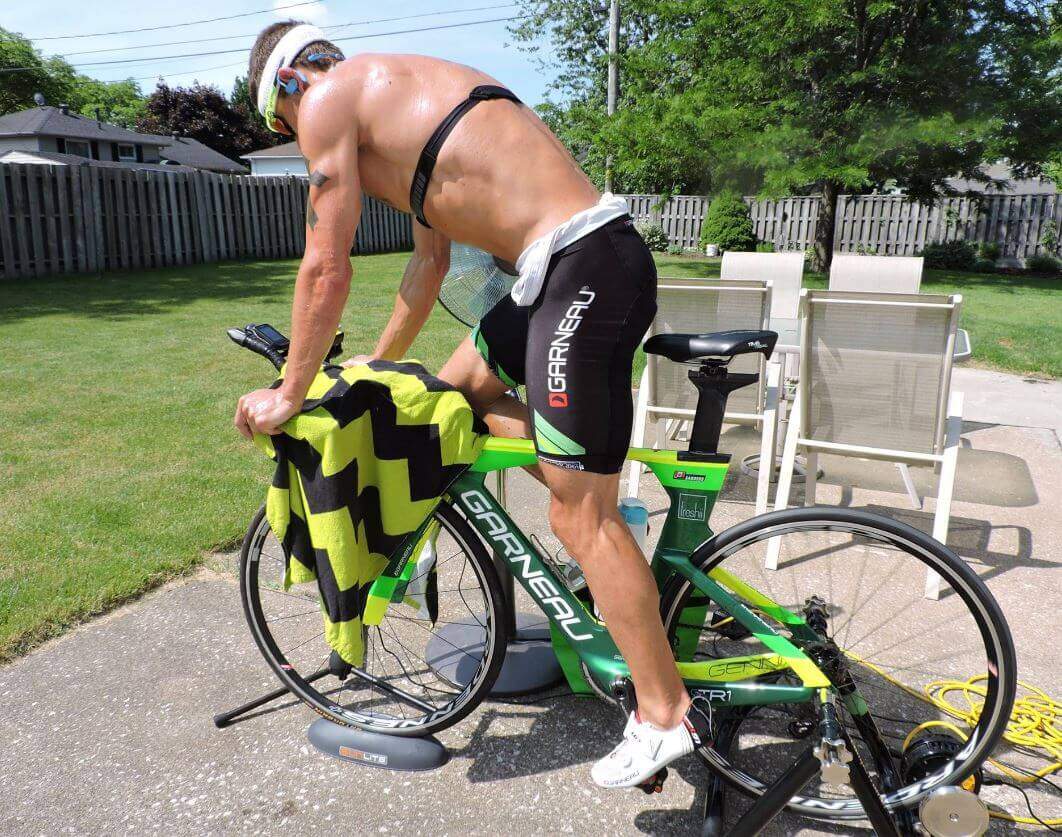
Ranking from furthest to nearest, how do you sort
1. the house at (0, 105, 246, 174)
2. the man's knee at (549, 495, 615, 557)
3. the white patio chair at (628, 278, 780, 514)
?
1. the house at (0, 105, 246, 174)
2. the white patio chair at (628, 278, 780, 514)
3. the man's knee at (549, 495, 615, 557)

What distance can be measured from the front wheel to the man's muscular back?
Result: 1004 millimetres

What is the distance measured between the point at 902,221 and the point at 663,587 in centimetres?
2039

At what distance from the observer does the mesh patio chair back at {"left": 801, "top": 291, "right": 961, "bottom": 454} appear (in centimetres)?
353

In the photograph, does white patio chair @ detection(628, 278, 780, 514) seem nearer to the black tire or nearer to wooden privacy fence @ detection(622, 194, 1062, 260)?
the black tire

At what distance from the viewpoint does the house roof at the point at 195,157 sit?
130 feet

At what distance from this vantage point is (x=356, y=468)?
2.21 meters

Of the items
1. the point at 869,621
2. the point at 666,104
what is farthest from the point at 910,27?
the point at 869,621

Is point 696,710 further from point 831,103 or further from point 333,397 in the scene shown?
point 831,103

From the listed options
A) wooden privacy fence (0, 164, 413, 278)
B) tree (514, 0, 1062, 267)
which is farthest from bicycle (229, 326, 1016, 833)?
tree (514, 0, 1062, 267)

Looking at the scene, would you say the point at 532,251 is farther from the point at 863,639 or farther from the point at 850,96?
the point at 850,96

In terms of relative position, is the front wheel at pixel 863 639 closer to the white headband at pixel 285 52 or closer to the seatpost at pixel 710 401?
the seatpost at pixel 710 401

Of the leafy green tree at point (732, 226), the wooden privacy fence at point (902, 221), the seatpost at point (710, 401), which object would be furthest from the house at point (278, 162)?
the seatpost at point (710, 401)

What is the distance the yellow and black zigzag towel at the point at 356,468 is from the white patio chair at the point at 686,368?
85.8 inches

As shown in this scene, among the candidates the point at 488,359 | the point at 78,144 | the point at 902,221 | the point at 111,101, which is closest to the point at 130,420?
the point at 488,359
